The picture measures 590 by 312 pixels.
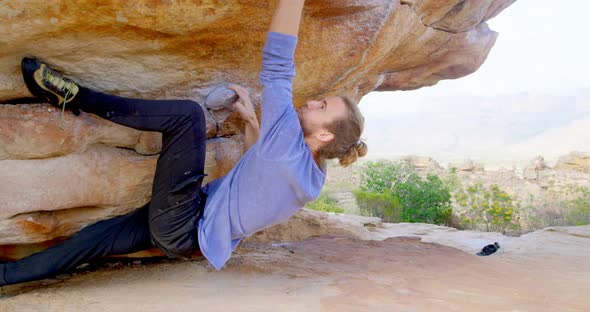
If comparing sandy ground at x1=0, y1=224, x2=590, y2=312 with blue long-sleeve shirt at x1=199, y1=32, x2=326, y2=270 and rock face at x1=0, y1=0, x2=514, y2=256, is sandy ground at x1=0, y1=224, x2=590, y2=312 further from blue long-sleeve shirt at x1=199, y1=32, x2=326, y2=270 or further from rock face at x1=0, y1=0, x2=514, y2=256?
rock face at x1=0, y1=0, x2=514, y2=256

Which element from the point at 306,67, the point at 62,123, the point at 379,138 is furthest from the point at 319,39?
the point at 379,138

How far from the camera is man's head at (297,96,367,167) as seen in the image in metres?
2.77

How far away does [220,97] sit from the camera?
3377 mm

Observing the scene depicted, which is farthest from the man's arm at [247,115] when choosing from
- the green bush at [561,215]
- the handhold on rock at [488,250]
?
the green bush at [561,215]

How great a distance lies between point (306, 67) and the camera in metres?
3.73

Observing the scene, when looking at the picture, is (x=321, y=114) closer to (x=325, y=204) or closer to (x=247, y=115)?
(x=247, y=115)

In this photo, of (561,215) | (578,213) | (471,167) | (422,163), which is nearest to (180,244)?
(578,213)

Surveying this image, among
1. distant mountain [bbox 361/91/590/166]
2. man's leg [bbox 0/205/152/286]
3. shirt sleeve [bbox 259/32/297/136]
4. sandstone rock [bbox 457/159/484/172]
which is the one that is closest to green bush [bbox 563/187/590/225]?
sandstone rock [bbox 457/159/484/172]

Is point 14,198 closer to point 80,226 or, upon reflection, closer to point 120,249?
point 80,226

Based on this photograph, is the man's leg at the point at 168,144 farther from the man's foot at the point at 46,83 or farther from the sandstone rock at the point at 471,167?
the sandstone rock at the point at 471,167

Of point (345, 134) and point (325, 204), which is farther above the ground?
point (345, 134)

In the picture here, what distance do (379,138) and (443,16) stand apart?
6476 cm

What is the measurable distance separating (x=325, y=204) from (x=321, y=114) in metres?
9.98

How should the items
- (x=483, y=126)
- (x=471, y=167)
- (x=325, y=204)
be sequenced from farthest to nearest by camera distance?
(x=483, y=126), (x=471, y=167), (x=325, y=204)
